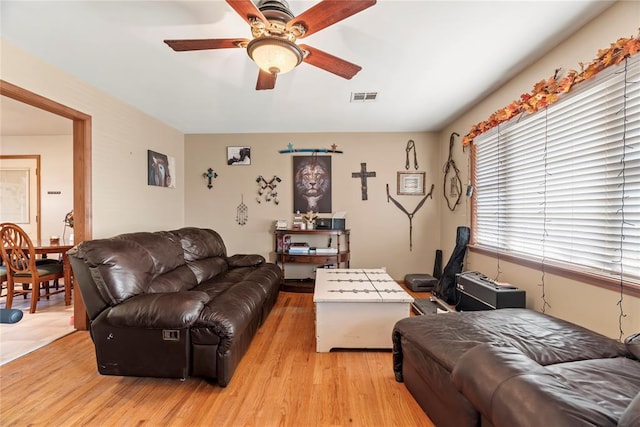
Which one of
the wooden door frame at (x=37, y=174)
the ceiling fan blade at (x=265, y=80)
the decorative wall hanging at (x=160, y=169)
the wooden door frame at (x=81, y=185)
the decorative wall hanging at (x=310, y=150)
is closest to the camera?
the ceiling fan blade at (x=265, y=80)

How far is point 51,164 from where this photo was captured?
4867 millimetres

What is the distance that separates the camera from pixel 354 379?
201cm

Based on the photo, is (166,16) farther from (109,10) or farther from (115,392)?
(115,392)

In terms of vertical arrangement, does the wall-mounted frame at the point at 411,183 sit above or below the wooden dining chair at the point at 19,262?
above

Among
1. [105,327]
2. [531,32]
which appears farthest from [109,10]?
[531,32]

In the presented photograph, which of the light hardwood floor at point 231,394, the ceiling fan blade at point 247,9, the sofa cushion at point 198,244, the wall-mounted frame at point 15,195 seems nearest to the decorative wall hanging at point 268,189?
the sofa cushion at point 198,244

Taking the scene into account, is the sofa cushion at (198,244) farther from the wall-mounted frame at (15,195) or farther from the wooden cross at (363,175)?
the wall-mounted frame at (15,195)

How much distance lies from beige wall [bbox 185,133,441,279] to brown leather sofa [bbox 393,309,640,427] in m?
2.67

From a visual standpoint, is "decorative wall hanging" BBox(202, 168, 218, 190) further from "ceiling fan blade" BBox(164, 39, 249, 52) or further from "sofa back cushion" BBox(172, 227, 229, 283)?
"ceiling fan blade" BBox(164, 39, 249, 52)

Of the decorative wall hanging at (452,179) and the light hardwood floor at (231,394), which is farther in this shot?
the decorative wall hanging at (452,179)

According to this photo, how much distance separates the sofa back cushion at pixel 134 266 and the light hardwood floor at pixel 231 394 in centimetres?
63

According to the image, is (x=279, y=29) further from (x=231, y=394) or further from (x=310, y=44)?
(x=231, y=394)

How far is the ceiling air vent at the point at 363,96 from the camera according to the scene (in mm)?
3094

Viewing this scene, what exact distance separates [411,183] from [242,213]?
2.84m
